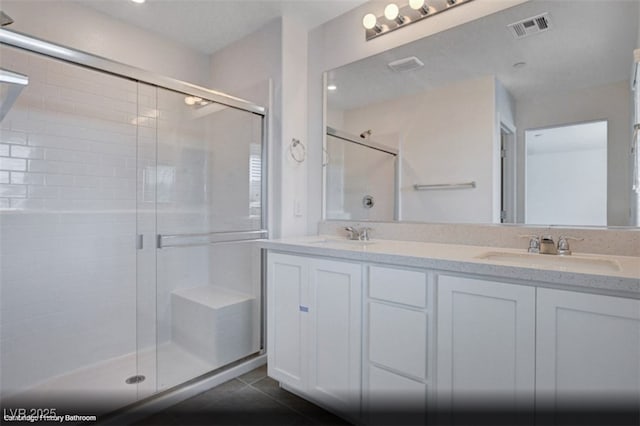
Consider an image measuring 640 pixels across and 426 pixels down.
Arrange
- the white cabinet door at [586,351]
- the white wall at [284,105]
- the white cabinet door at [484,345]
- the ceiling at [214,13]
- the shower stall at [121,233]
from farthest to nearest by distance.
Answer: the white wall at [284,105] < the ceiling at [214,13] < the shower stall at [121,233] < the white cabinet door at [484,345] < the white cabinet door at [586,351]

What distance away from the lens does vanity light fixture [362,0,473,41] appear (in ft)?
6.20

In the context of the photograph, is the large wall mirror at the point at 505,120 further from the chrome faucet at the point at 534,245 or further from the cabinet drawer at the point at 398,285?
the cabinet drawer at the point at 398,285

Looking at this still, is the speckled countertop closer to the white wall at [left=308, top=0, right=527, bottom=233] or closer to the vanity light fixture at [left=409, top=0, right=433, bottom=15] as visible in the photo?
the white wall at [left=308, top=0, right=527, bottom=233]

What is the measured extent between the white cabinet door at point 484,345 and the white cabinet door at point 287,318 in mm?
731

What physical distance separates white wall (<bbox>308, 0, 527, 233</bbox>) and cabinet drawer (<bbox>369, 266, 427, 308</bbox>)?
3.46 feet

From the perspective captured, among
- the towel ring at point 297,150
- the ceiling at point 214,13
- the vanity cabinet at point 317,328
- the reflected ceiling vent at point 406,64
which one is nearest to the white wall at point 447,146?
the reflected ceiling vent at point 406,64

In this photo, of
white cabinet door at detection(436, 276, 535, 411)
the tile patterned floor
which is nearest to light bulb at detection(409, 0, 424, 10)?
white cabinet door at detection(436, 276, 535, 411)

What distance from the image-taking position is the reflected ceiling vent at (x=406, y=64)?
2.01 meters

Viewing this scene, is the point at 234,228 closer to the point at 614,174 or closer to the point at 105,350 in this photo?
the point at 105,350

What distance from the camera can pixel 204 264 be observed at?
8.22 ft

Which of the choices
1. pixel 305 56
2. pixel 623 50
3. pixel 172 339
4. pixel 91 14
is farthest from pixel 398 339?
pixel 91 14

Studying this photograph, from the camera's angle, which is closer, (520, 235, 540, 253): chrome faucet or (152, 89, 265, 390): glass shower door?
(520, 235, 540, 253): chrome faucet

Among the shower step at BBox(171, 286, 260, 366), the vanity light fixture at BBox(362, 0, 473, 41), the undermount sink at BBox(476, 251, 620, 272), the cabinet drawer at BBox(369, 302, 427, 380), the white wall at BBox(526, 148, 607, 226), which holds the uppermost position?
the vanity light fixture at BBox(362, 0, 473, 41)

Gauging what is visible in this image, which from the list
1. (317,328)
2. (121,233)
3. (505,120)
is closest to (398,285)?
(317,328)
